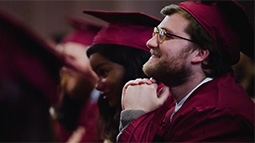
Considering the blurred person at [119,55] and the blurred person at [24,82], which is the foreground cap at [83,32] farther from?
the blurred person at [24,82]

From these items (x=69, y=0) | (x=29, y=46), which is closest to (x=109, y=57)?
(x=29, y=46)

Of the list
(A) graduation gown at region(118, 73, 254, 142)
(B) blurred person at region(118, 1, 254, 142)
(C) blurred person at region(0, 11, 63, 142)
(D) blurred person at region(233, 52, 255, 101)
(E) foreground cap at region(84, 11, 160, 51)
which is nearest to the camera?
(C) blurred person at region(0, 11, 63, 142)

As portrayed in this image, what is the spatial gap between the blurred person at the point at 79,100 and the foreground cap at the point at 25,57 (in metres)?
1.71

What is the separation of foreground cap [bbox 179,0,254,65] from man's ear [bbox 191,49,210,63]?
74mm

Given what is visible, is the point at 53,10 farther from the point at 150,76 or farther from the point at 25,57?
the point at 25,57

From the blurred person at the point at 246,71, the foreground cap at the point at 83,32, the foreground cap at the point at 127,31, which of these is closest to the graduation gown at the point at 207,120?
the foreground cap at the point at 127,31

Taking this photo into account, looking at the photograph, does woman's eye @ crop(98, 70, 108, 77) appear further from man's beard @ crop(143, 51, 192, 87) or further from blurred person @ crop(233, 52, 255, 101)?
blurred person @ crop(233, 52, 255, 101)

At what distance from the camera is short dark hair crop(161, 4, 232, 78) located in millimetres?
1692

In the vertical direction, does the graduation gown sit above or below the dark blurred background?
above

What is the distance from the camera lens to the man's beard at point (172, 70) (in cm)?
172

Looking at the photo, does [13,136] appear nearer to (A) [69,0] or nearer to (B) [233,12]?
(B) [233,12]

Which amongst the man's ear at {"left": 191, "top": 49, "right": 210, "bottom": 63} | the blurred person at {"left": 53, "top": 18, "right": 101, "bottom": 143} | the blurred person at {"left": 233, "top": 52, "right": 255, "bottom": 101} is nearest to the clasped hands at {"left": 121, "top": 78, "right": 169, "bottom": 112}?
the man's ear at {"left": 191, "top": 49, "right": 210, "bottom": 63}

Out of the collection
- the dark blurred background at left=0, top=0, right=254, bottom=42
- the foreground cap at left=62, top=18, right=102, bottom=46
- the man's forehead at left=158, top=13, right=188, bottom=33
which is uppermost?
the man's forehead at left=158, top=13, right=188, bottom=33

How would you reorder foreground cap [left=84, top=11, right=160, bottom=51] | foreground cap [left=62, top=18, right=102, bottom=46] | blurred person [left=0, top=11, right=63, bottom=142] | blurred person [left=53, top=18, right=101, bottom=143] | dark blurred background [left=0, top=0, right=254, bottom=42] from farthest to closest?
dark blurred background [left=0, top=0, right=254, bottom=42] < foreground cap [left=62, top=18, right=102, bottom=46] < blurred person [left=53, top=18, right=101, bottom=143] < foreground cap [left=84, top=11, right=160, bottom=51] < blurred person [left=0, top=11, right=63, bottom=142]
